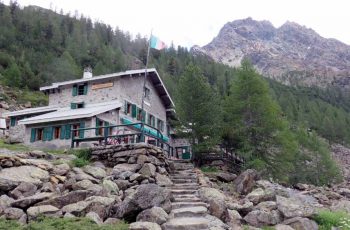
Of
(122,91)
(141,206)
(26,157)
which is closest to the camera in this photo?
(141,206)

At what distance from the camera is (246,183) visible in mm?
20047

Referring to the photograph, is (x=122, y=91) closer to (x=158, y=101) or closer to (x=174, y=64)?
(x=158, y=101)

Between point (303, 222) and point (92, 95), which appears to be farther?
point (92, 95)

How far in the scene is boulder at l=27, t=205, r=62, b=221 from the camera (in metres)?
12.5

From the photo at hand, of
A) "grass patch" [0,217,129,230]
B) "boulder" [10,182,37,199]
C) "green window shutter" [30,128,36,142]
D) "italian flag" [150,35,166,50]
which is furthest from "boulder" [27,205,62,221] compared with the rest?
"green window shutter" [30,128,36,142]

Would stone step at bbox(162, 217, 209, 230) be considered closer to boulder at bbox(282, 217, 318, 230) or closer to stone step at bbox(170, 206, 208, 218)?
stone step at bbox(170, 206, 208, 218)

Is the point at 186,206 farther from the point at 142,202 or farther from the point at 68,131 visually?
the point at 68,131

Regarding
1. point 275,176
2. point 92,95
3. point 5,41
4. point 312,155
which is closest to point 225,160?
point 275,176

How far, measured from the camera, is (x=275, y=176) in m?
30.6

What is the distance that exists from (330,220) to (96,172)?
974cm

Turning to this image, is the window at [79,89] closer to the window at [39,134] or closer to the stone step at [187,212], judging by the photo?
the window at [39,134]

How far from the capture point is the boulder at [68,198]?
13602mm

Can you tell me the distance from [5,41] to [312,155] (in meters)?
71.8

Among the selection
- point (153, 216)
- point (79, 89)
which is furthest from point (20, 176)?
point (79, 89)
